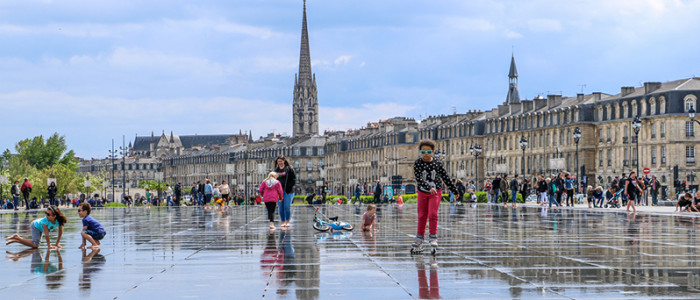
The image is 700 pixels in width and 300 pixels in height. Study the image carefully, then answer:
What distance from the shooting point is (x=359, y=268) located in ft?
36.9

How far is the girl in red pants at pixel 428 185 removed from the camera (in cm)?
1347

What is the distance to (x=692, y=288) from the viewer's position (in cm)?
905

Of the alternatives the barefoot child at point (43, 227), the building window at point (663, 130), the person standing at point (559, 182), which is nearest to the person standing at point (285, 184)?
the barefoot child at point (43, 227)

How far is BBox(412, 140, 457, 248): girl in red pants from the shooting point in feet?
44.2

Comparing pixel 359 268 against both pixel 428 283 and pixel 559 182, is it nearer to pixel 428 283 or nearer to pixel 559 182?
pixel 428 283

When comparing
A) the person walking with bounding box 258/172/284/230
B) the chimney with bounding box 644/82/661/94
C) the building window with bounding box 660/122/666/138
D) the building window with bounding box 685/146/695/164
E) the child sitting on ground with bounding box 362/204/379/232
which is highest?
the chimney with bounding box 644/82/661/94

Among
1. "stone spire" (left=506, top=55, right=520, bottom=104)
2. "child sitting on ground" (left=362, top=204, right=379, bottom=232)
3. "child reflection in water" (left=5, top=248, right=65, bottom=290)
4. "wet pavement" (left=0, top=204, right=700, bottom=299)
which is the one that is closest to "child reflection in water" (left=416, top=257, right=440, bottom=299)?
"wet pavement" (left=0, top=204, right=700, bottom=299)

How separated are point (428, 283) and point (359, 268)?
71.2 inches

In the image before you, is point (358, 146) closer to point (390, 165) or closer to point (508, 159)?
point (390, 165)

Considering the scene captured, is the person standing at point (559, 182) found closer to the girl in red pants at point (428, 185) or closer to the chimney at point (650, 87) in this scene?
the girl in red pants at point (428, 185)

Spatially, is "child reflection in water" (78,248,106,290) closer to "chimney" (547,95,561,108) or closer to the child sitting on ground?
the child sitting on ground

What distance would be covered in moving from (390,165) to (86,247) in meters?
136

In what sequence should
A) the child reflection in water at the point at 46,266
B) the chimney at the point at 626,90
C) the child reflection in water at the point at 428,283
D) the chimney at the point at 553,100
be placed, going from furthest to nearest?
the chimney at the point at 553,100 < the chimney at the point at 626,90 < the child reflection in water at the point at 46,266 < the child reflection in water at the point at 428,283

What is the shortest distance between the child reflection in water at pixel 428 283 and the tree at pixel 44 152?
119424 mm
